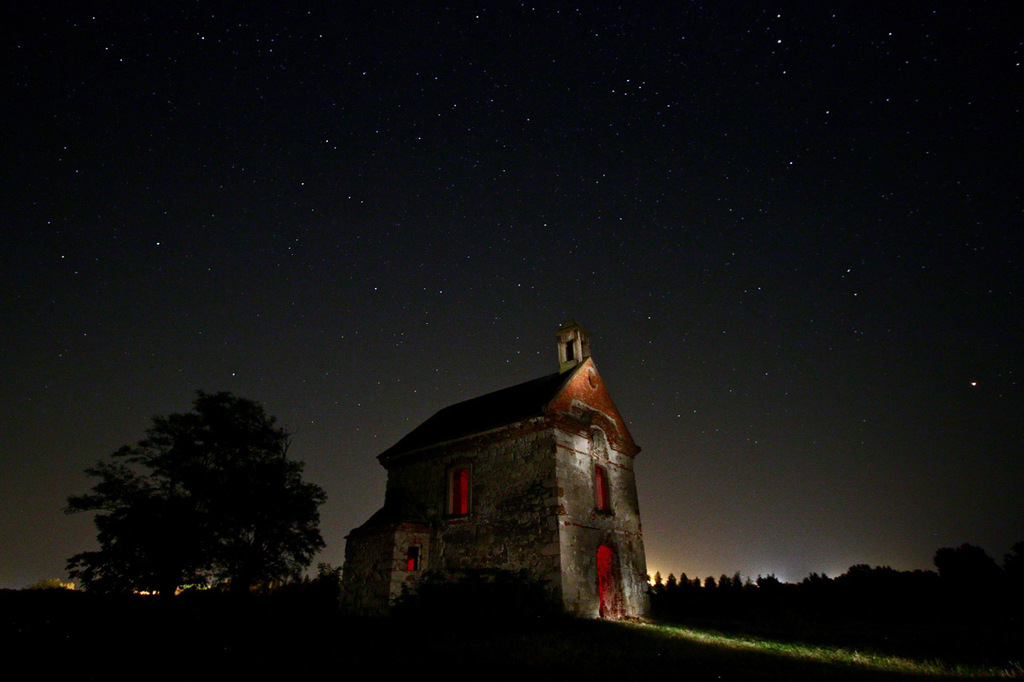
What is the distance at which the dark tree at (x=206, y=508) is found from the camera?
880 inches

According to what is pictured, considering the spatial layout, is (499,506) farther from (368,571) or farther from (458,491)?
(368,571)

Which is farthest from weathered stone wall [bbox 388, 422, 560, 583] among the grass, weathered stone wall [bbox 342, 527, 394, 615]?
the grass

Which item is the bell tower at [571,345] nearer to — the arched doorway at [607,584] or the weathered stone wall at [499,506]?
the weathered stone wall at [499,506]

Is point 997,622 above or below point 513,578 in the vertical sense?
below

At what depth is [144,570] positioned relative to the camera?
22.2 metres

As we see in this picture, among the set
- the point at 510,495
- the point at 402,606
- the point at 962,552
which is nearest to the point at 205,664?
the point at 402,606

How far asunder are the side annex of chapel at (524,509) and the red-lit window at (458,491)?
5cm

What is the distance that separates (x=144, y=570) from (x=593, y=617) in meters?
18.8

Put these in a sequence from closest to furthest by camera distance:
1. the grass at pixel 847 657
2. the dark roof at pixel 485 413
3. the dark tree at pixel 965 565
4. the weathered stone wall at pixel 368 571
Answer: the grass at pixel 847 657 < the weathered stone wall at pixel 368 571 < the dark roof at pixel 485 413 < the dark tree at pixel 965 565

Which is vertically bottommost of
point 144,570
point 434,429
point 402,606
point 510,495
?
point 402,606

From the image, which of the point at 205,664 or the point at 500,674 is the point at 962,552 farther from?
the point at 205,664

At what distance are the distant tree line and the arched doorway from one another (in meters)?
3.43

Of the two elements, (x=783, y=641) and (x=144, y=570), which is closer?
(x=783, y=641)

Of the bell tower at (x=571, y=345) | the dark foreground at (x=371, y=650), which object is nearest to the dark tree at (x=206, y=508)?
the dark foreground at (x=371, y=650)
